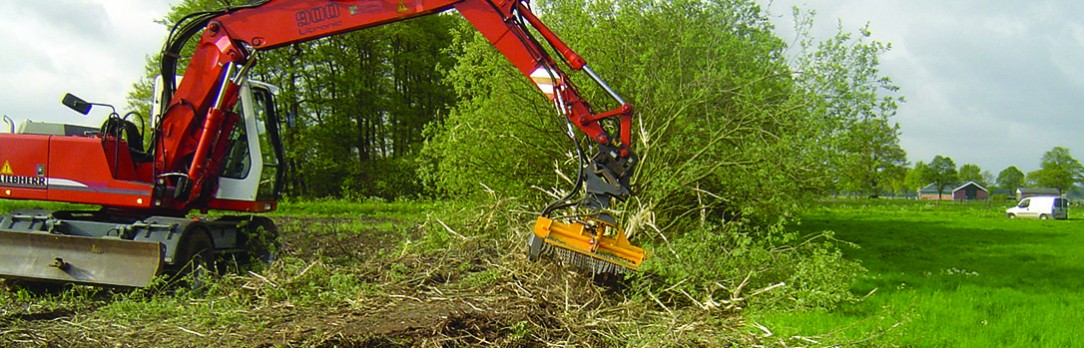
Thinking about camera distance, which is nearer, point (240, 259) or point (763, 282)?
point (763, 282)

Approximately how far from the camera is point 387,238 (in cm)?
1229

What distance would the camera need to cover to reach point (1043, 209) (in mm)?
34188

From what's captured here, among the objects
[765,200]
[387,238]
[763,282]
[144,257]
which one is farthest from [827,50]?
[144,257]

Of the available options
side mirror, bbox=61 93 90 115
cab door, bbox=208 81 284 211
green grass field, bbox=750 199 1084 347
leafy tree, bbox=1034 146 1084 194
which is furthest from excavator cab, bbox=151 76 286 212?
leafy tree, bbox=1034 146 1084 194

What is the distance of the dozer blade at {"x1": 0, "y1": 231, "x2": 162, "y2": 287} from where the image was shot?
7.29 metres

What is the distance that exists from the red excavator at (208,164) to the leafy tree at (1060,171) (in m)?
Result: 64.9

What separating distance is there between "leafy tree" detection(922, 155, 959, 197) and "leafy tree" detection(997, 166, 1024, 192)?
Result: 7183mm

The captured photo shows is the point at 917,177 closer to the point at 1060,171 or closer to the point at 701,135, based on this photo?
the point at 1060,171

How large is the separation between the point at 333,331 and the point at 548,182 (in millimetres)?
6366

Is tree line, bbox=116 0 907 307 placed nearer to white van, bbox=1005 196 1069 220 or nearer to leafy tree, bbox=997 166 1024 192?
white van, bbox=1005 196 1069 220

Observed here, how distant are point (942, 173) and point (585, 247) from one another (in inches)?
2817

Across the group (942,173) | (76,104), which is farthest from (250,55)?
(942,173)

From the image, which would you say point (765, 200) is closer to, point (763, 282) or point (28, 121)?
point (763, 282)

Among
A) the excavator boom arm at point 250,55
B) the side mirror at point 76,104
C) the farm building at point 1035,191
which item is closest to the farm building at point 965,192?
the farm building at point 1035,191
